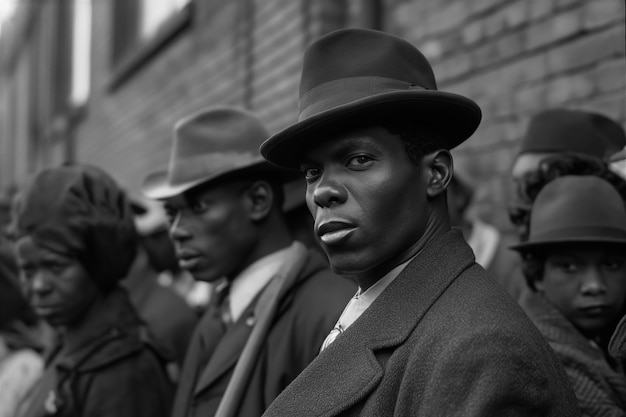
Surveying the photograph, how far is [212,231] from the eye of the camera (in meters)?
2.91

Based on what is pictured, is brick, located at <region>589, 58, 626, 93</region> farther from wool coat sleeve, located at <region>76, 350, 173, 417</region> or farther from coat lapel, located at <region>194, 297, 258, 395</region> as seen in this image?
wool coat sleeve, located at <region>76, 350, 173, 417</region>

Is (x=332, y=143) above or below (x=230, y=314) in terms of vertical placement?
above

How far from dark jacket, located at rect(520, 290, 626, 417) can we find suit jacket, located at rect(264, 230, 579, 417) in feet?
1.70

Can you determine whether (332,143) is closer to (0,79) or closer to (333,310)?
(333,310)

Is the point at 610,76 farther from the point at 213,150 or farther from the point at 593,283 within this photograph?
the point at 213,150

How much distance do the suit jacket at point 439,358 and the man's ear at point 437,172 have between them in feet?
0.36

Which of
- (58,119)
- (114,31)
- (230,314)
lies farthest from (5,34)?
(230,314)

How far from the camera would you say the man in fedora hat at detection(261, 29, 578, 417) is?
156cm

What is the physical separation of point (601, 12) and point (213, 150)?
1.67 meters

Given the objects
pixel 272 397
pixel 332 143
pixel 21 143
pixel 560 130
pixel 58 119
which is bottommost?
pixel 21 143

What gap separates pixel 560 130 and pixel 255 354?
1.45 m

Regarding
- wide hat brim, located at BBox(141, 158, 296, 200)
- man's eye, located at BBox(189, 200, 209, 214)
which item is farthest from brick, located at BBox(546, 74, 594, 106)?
man's eye, located at BBox(189, 200, 209, 214)

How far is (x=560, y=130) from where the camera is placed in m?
3.05

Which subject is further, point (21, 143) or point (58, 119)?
point (21, 143)
